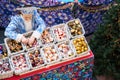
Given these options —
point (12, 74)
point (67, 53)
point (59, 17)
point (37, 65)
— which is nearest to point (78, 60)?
point (67, 53)

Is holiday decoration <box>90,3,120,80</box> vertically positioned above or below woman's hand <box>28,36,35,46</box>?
below

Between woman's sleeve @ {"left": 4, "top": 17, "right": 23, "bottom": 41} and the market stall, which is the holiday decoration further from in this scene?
woman's sleeve @ {"left": 4, "top": 17, "right": 23, "bottom": 41}

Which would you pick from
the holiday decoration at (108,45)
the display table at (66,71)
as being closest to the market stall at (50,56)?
the display table at (66,71)

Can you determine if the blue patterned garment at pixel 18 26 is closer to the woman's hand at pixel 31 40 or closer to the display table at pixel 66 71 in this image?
the woman's hand at pixel 31 40

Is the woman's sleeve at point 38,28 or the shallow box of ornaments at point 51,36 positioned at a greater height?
the woman's sleeve at point 38,28

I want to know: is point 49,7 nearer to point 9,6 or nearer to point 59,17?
point 59,17

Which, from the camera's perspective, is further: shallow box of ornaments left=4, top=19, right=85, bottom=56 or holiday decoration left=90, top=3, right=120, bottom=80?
holiday decoration left=90, top=3, right=120, bottom=80

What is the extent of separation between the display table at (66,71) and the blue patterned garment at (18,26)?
432 mm

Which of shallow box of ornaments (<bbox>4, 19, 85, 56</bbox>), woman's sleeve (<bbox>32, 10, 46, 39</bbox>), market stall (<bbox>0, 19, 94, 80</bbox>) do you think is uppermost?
woman's sleeve (<bbox>32, 10, 46, 39</bbox>)

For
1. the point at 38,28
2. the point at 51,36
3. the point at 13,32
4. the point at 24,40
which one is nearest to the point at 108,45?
Result: the point at 51,36

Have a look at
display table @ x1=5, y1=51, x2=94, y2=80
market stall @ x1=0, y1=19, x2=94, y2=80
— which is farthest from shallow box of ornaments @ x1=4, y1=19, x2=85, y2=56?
display table @ x1=5, y1=51, x2=94, y2=80

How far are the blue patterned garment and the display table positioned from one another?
432 millimetres

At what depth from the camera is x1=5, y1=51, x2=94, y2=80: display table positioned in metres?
3.48

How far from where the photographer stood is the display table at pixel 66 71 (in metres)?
3.48
